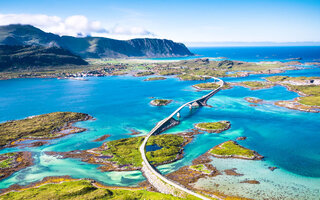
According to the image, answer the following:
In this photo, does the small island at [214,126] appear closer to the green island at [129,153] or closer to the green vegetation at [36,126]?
the green island at [129,153]

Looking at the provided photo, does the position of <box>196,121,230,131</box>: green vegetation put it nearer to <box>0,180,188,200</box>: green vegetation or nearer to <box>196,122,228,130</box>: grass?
<box>196,122,228,130</box>: grass

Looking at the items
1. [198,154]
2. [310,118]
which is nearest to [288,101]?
[310,118]

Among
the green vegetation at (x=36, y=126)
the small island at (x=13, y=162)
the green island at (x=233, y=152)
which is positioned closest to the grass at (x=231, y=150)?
the green island at (x=233, y=152)

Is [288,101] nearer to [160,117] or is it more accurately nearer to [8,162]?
[160,117]

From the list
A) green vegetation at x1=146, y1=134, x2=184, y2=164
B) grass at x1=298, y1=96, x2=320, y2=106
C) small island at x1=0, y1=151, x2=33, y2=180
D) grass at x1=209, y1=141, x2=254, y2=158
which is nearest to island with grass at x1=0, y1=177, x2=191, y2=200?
small island at x1=0, y1=151, x2=33, y2=180

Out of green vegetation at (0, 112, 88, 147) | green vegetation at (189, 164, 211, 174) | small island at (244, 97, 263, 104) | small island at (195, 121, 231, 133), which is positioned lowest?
green vegetation at (189, 164, 211, 174)

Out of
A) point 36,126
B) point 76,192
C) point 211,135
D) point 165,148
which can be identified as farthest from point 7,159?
point 211,135

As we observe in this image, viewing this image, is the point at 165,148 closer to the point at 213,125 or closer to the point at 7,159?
the point at 213,125
